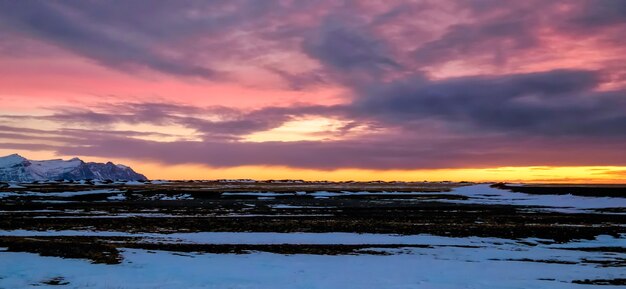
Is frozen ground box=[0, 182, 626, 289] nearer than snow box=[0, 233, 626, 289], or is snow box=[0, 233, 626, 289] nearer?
snow box=[0, 233, 626, 289]

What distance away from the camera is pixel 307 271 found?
18.4m

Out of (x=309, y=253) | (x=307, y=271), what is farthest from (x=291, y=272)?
(x=309, y=253)

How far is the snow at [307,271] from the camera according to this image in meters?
16.4

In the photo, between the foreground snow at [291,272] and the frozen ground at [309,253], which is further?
the frozen ground at [309,253]

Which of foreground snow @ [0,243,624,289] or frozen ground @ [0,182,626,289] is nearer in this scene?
foreground snow @ [0,243,624,289]

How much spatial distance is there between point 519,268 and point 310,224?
1869cm

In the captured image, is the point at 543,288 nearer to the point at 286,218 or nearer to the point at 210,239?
the point at 210,239

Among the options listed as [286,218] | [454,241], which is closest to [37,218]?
[286,218]

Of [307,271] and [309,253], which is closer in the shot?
[307,271]

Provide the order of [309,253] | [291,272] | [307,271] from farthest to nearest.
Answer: [309,253], [307,271], [291,272]

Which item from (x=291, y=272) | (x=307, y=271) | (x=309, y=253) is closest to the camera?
(x=291, y=272)

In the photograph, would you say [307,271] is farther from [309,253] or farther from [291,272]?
[309,253]

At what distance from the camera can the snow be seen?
16.4 meters

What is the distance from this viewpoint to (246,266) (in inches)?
760
